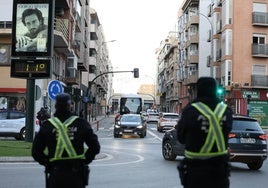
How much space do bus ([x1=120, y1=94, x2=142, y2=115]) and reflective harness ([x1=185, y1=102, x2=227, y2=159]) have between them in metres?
52.3

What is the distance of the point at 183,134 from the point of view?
534 cm

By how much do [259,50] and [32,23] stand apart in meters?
36.5

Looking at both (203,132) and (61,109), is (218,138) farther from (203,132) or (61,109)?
(61,109)

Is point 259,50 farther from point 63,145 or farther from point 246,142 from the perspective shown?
point 63,145

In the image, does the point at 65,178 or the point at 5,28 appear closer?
the point at 65,178

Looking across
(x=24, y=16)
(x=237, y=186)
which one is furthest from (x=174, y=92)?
(x=237, y=186)

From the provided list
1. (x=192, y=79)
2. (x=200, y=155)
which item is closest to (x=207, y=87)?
(x=200, y=155)

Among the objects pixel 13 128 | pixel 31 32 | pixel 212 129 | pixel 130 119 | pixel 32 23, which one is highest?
pixel 32 23

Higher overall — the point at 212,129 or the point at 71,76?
the point at 71,76

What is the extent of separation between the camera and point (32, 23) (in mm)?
22031

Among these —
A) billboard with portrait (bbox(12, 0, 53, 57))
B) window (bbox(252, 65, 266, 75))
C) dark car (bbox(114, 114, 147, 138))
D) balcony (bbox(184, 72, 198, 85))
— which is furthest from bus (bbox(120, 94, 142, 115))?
billboard with portrait (bbox(12, 0, 53, 57))

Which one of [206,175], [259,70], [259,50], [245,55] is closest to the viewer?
[206,175]

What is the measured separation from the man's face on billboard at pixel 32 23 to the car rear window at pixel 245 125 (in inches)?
409

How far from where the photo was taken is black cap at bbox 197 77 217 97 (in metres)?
5.34
